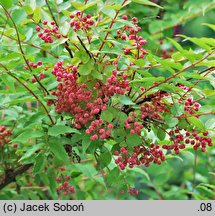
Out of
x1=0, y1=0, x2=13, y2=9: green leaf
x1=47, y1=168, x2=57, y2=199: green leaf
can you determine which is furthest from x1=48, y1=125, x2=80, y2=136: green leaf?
x1=47, y1=168, x2=57, y2=199: green leaf

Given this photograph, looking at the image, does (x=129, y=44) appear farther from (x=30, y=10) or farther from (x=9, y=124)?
(x=9, y=124)

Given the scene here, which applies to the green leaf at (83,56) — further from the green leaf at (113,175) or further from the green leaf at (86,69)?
the green leaf at (113,175)

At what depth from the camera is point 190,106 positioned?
168 cm

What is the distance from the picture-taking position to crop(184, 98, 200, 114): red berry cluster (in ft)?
5.41

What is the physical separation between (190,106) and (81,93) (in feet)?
1.16

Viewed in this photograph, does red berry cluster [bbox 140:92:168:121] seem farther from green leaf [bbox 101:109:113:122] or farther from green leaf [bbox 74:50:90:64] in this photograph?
green leaf [bbox 74:50:90:64]

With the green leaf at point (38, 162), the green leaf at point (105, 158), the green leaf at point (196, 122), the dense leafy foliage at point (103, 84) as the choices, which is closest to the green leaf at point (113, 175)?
the dense leafy foliage at point (103, 84)

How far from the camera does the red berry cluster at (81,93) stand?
1.57 metres

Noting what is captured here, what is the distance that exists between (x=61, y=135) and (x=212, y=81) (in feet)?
1.74

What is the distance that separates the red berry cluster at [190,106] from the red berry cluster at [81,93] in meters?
0.20

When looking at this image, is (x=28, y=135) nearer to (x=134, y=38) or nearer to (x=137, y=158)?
(x=137, y=158)

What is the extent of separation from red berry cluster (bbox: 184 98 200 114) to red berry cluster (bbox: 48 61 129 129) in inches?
8.0

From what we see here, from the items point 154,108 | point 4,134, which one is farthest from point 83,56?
point 4,134

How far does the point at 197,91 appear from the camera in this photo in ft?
5.52
